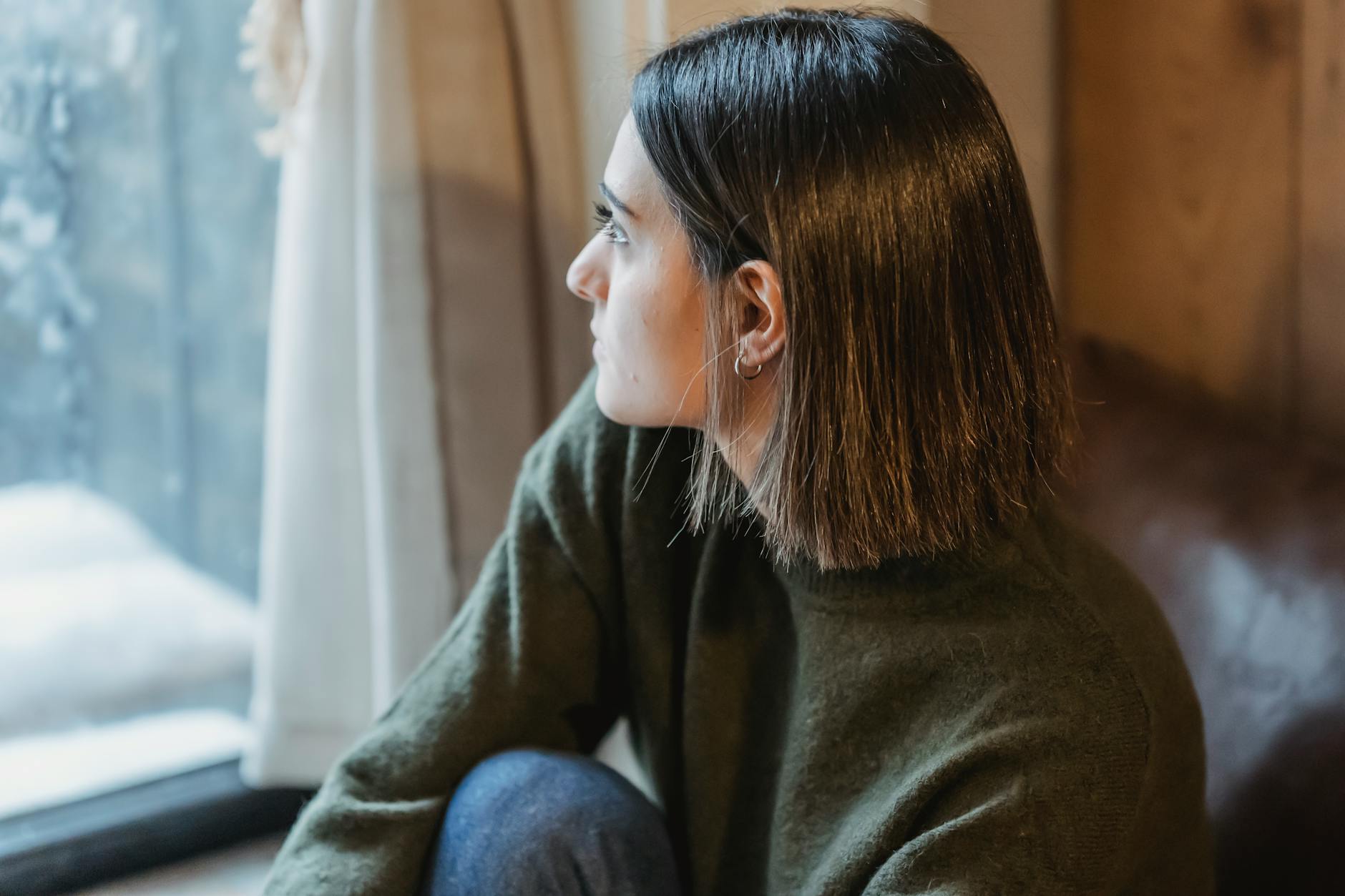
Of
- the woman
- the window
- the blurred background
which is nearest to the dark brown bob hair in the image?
the woman

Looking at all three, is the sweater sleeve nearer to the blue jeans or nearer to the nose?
the blue jeans

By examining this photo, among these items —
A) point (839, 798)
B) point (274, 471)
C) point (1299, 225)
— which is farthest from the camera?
point (274, 471)

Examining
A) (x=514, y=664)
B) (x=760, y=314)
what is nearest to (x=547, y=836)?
(x=514, y=664)

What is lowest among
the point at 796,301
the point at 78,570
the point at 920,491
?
the point at 78,570

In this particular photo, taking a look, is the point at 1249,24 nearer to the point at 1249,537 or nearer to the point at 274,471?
the point at 1249,537

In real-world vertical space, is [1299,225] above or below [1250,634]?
above

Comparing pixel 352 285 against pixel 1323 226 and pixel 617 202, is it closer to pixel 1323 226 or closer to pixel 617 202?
pixel 617 202

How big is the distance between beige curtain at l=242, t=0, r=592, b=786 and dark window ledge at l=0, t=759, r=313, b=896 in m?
0.12

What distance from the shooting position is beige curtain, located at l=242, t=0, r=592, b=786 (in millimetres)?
1183

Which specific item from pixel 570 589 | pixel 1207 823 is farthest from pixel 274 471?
pixel 1207 823

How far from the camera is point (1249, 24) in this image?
1.16 metres

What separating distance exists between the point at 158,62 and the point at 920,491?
105 centimetres

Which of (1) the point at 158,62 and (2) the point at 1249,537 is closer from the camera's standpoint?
(2) the point at 1249,537

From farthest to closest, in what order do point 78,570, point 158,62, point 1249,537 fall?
1. point 78,570
2. point 158,62
3. point 1249,537
